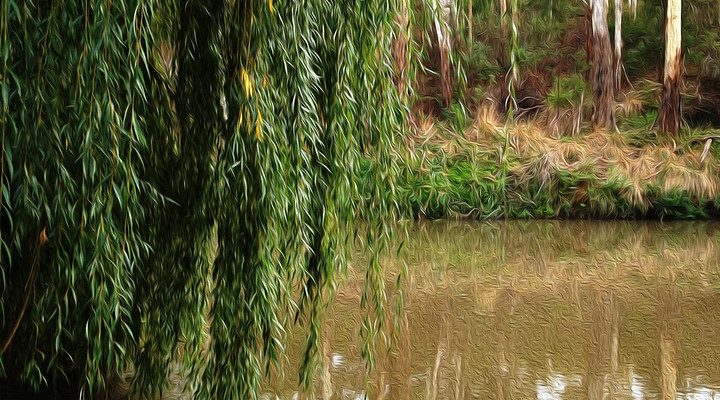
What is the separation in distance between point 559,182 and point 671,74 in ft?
11.2

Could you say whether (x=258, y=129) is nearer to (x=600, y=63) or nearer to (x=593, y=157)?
(x=593, y=157)

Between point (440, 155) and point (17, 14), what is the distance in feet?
31.2

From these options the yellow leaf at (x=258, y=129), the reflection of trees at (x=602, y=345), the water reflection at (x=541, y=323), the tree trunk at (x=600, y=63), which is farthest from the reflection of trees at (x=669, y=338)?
the tree trunk at (x=600, y=63)

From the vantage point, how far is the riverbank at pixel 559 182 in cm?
1139

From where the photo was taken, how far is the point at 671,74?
14.0 metres

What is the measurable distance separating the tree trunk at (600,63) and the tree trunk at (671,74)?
2.62ft

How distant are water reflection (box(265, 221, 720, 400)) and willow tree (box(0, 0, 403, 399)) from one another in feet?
2.11

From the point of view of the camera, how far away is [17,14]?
2.94m

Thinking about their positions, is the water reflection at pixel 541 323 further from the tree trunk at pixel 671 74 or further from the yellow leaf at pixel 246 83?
the tree trunk at pixel 671 74

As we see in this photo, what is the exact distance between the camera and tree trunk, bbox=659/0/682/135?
13719 mm

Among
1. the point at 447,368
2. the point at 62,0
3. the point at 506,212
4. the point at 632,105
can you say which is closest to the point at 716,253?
the point at 506,212

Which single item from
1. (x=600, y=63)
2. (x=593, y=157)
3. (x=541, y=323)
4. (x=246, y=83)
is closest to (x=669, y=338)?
(x=541, y=323)

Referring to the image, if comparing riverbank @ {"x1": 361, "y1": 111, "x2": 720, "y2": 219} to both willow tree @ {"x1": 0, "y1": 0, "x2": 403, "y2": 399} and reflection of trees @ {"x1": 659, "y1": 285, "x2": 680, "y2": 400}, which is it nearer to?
reflection of trees @ {"x1": 659, "y1": 285, "x2": 680, "y2": 400}

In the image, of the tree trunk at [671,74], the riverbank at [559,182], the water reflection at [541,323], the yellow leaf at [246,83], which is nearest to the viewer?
the yellow leaf at [246,83]
